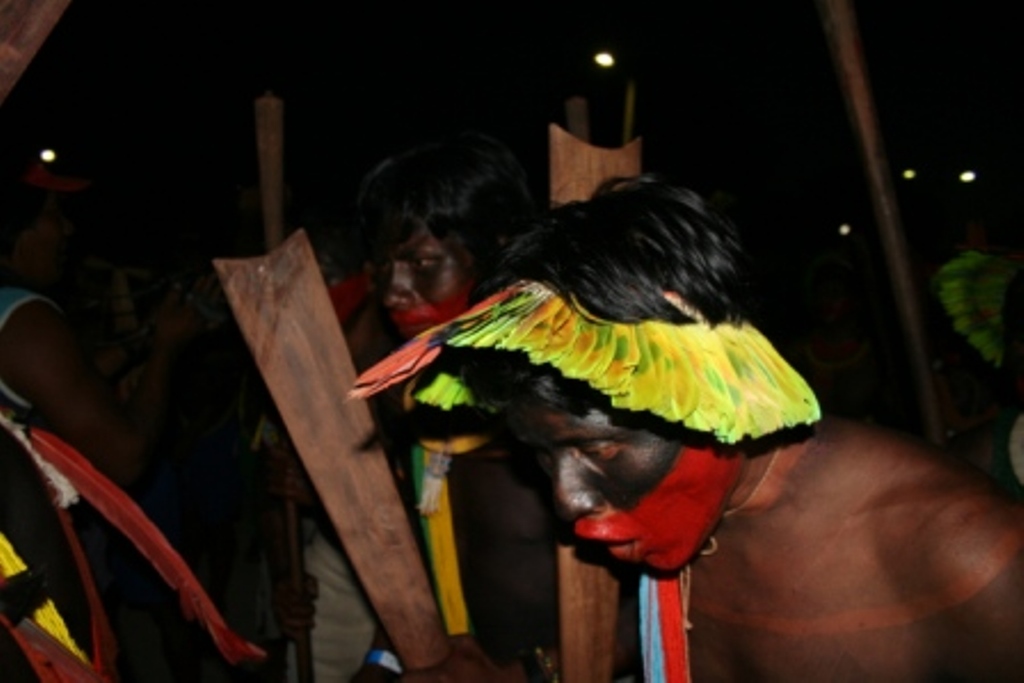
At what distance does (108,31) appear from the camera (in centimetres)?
1619

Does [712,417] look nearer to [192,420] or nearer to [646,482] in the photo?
[646,482]

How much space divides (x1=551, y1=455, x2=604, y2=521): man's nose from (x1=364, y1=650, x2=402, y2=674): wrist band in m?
1.23

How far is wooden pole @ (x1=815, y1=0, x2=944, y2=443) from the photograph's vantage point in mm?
2197

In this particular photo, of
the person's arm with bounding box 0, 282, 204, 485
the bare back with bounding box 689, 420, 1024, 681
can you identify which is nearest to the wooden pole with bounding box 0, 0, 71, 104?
the bare back with bounding box 689, 420, 1024, 681

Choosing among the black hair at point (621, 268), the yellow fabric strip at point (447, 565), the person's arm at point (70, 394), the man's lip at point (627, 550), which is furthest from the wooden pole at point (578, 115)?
the person's arm at point (70, 394)

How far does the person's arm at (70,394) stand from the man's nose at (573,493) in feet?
5.08

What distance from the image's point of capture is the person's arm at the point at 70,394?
8.18 ft

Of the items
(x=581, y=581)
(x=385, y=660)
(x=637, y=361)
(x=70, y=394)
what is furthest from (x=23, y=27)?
(x=385, y=660)

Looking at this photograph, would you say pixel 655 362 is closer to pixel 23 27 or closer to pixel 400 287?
pixel 23 27

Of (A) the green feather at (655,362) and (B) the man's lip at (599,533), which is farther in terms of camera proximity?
(B) the man's lip at (599,533)

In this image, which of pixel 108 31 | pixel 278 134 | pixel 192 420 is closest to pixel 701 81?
pixel 108 31

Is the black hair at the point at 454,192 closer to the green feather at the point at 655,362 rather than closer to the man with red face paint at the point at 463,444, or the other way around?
the man with red face paint at the point at 463,444

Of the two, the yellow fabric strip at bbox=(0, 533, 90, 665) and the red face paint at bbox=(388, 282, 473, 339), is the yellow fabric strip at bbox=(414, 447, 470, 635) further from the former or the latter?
the yellow fabric strip at bbox=(0, 533, 90, 665)

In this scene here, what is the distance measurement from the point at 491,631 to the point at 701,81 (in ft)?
85.5
